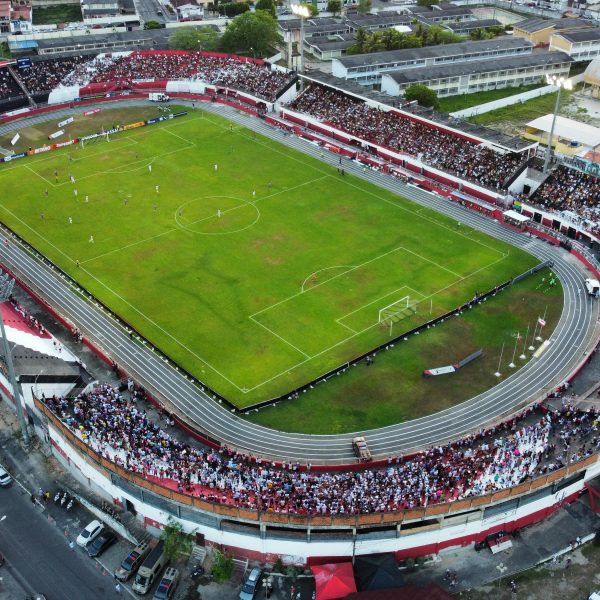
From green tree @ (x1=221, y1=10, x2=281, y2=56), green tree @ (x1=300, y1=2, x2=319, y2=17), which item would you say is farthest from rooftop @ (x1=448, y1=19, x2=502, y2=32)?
green tree @ (x1=221, y1=10, x2=281, y2=56)

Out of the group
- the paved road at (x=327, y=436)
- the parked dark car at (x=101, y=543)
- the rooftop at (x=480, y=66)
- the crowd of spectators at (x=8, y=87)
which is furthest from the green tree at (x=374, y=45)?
the parked dark car at (x=101, y=543)

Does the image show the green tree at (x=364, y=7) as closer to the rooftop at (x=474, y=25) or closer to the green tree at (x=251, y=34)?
the rooftop at (x=474, y=25)

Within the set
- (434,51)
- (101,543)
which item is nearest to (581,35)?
(434,51)

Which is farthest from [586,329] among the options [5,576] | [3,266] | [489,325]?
[3,266]

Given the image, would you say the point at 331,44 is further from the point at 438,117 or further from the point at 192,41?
the point at 438,117

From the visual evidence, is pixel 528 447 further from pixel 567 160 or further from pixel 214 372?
pixel 567 160

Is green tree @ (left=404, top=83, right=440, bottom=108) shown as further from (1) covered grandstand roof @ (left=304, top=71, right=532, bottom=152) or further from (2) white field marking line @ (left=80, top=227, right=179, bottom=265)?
(2) white field marking line @ (left=80, top=227, right=179, bottom=265)
